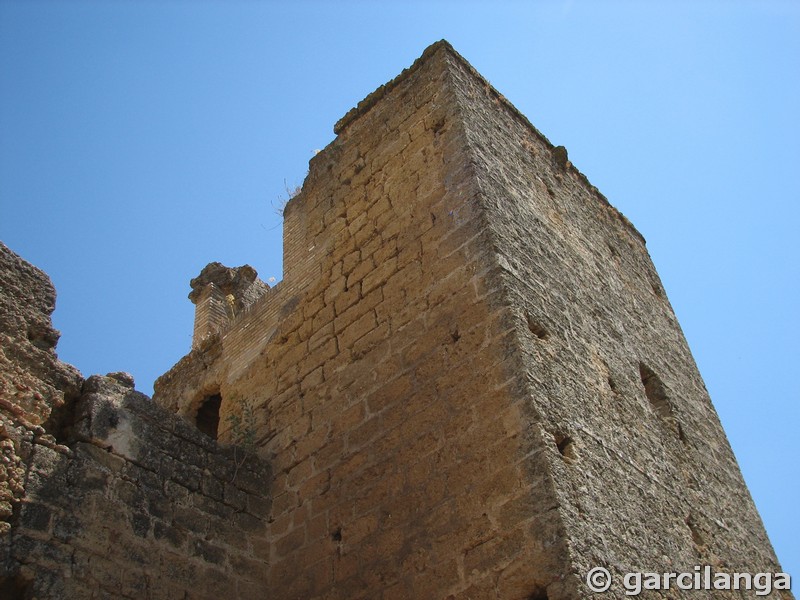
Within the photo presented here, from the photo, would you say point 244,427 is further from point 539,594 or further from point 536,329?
point 539,594

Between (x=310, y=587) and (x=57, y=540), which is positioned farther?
(x=310, y=587)

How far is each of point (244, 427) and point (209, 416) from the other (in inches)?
50.5

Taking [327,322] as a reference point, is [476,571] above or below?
below

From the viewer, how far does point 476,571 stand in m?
4.34

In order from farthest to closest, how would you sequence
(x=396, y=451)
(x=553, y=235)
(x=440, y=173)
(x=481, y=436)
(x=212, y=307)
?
1. (x=212, y=307)
2. (x=553, y=235)
3. (x=440, y=173)
4. (x=396, y=451)
5. (x=481, y=436)

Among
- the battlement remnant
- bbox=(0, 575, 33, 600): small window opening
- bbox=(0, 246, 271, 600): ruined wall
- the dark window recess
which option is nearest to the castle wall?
bbox=(0, 246, 271, 600): ruined wall

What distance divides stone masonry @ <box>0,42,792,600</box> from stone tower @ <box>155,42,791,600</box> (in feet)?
0.06

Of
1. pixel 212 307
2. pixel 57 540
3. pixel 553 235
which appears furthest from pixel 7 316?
pixel 212 307

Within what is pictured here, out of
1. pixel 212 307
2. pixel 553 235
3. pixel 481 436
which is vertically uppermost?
pixel 212 307

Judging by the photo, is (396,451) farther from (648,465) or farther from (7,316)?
(7,316)

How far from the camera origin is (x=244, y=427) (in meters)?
6.48

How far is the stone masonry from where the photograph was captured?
443 cm

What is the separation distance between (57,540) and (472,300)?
257 centimetres

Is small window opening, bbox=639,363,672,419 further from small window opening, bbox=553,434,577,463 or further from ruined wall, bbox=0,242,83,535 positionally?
ruined wall, bbox=0,242,83,535
